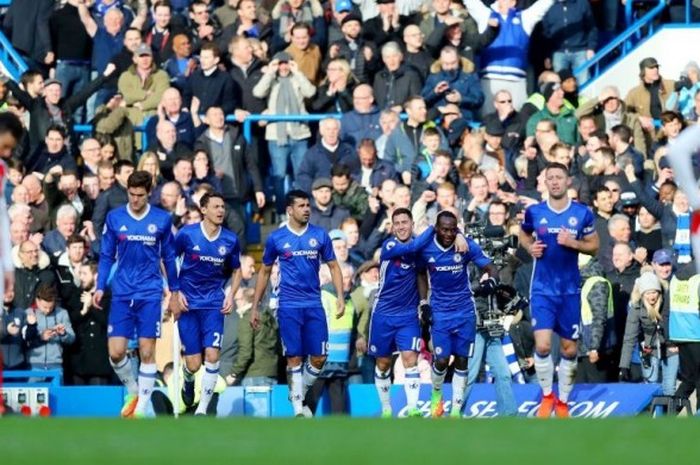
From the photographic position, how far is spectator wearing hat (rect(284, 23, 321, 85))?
85.3 ft

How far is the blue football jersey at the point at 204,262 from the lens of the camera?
20875mm

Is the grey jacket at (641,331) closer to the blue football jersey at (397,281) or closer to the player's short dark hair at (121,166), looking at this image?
the blue football jersey at (397,281)

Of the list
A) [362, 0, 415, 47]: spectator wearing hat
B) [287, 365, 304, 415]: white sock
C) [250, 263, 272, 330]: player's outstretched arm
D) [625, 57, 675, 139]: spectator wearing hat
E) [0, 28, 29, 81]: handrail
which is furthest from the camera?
[0, 28, 29, 81]: handrail

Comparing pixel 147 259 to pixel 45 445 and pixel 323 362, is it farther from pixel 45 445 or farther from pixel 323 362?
pixel 45 445

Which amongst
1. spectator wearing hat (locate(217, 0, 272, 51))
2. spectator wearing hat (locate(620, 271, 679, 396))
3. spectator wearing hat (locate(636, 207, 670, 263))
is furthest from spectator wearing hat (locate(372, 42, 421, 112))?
spectator wearing hat (locate(620, 271, 679, 396))

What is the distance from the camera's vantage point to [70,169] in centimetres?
2422

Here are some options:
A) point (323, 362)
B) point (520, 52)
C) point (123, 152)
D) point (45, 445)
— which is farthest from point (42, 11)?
point (45, 445)

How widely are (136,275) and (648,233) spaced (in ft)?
20.7

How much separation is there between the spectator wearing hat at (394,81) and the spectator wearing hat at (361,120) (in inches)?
17.7

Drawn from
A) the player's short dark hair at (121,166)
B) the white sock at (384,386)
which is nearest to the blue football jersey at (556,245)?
the white sock at (384,386)

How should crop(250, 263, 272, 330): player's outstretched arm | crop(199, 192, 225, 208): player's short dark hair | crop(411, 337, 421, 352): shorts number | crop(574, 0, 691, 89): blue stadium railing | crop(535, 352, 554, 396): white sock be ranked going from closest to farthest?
crop(535, 352, 554, 396): white sock, crop(250, 263, 272, 330): player's outstretched arm, crop(199, 192, 225, 208): player's short dark hair, crop(411, 337, 421, 352): shorts number, crop(574, 0, 691, 89): blue stadium railing

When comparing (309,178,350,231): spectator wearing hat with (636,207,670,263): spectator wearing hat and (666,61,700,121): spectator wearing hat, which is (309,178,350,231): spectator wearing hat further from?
Result: (666,61,700,121): spectator wearing hat

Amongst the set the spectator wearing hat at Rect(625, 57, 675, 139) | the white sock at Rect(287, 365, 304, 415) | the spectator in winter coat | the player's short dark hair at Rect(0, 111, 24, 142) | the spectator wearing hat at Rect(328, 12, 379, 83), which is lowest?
the white sock at Rect(287, 365, 304, 415)

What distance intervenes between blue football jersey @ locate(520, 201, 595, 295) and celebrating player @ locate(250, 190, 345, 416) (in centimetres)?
214
